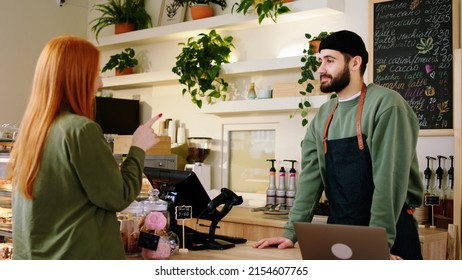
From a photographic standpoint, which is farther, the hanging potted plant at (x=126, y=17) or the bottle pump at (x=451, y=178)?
the hanging potted plant at (x=126, y=17)

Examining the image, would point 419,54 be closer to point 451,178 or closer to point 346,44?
point 451,178

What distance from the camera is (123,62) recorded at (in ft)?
21.2

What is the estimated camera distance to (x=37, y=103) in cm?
200

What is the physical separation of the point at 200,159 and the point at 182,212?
3.12m

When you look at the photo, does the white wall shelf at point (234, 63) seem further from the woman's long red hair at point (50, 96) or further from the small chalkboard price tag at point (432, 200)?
the woman's long red hair at point (50, 96)

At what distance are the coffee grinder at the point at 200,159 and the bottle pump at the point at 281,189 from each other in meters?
0.80

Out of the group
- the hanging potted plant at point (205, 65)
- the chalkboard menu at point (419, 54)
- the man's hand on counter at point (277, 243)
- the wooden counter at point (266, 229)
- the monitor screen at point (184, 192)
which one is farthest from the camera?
the hanging potted plant at point (205, 65)

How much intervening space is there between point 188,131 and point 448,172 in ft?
8.53

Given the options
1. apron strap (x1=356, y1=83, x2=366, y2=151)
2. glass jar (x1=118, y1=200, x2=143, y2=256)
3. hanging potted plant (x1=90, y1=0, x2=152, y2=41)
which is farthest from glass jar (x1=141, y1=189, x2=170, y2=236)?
hanging potted plant (x1=90, y1=0, x2=152, y2=41)

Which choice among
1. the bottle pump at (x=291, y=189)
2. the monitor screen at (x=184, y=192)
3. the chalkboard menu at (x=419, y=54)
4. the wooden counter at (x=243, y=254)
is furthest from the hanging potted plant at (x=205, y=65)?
the wooden counter at (x=243, y=254)

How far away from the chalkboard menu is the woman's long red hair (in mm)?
2989

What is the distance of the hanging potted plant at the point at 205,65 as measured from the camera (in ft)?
18.0

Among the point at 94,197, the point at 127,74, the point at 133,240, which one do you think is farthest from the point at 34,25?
the point at 94,197
